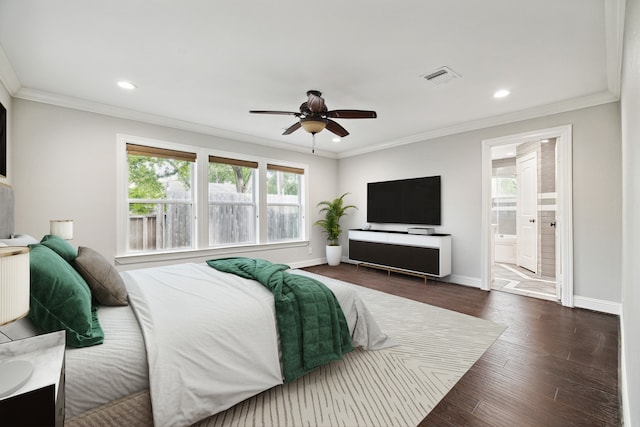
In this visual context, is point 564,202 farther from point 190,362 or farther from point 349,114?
point 190,362

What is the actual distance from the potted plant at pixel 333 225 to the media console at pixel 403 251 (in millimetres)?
366

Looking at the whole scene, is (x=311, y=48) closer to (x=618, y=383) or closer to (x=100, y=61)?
(x=100, y=61)

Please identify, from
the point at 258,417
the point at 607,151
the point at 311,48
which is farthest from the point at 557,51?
the point at 258,417

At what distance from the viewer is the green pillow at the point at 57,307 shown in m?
1.23

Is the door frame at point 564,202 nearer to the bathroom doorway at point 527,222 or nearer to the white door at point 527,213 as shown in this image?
the bathroom doorway at point 527,222

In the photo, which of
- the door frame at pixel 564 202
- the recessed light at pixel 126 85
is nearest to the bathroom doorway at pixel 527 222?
the door frame at pixel 564 202

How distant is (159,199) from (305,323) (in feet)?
10.8

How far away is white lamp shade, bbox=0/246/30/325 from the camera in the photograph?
79cm

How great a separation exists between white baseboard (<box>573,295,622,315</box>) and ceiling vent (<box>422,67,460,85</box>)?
307 centimetres

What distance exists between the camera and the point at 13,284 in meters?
0.82

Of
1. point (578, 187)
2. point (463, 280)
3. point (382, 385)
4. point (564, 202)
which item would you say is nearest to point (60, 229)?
point (382, 385)

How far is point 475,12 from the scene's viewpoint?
1892 millimetres

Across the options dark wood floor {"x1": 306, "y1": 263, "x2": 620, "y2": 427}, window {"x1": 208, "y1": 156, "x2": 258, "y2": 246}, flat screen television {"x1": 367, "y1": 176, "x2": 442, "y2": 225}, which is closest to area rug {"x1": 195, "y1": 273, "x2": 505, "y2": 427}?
dark wood floor {"x1": 306, "y1": 263, "x2": 620, "y2": 427}

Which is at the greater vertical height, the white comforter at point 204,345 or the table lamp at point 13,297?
the table lamp at point 13,297
